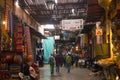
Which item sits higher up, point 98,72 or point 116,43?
point 116,43

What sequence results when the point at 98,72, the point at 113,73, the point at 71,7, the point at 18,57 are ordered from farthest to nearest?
the point at 71,7 → the point at 98,72 → the point at 113,73 → the point at 18,57

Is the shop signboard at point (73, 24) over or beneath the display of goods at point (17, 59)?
over

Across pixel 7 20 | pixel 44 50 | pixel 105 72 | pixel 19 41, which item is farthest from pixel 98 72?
pixel 44 50

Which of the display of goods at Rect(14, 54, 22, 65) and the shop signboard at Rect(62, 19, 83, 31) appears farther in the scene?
the shop signboard at Rect(62, 19, 83, 31)

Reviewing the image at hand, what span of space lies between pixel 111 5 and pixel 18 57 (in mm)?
5245

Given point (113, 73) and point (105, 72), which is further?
point (105, 72)

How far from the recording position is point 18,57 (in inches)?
488

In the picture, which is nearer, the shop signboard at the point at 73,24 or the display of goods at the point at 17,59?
the display of goods at the point at 17,59

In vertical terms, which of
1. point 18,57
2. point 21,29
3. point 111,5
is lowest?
point 18,57

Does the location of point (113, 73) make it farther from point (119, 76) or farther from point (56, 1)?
point (56, 1)

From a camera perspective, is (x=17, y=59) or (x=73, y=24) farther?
(x=73, y=24)

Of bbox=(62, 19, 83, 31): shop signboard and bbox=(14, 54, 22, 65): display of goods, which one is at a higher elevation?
bbox=(62, 19, 83, 31): shop signboard

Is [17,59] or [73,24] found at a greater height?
[73,24]

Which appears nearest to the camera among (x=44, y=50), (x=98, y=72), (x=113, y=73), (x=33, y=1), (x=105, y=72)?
(x=113, y=73)
